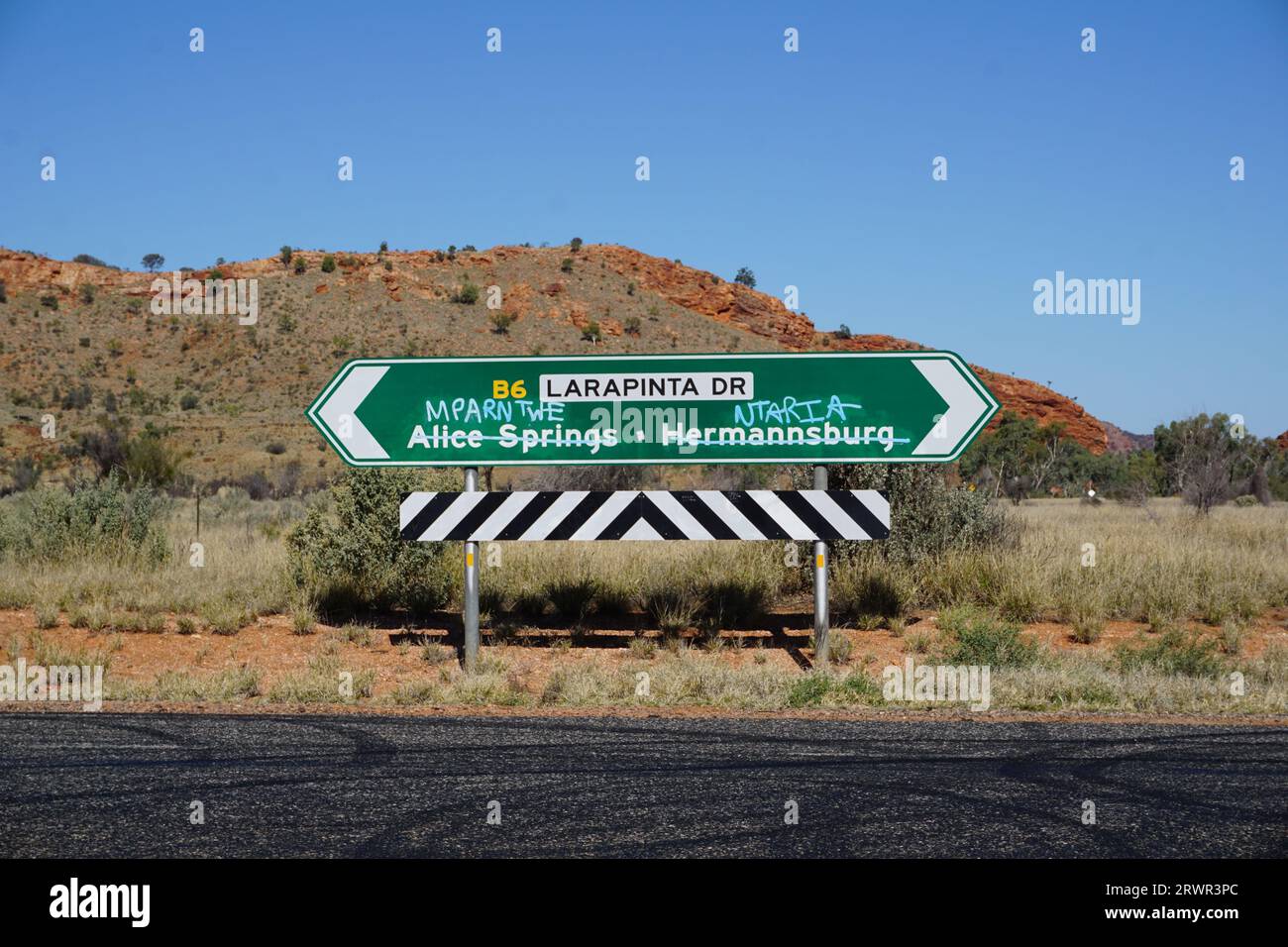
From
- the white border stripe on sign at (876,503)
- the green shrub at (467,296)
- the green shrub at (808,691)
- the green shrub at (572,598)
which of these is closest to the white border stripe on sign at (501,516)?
the green shrub at (572,598)

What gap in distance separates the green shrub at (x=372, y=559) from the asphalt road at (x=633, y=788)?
19.1ft

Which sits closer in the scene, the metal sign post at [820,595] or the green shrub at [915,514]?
the metal sign post at [820,595]

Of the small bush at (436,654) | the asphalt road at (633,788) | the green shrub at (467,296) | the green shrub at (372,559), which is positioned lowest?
the asphalt road at (633,788)

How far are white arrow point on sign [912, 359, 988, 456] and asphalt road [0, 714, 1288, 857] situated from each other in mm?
4091

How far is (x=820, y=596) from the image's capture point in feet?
40.1

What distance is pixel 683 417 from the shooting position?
1225cm

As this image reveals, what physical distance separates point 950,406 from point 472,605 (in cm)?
522

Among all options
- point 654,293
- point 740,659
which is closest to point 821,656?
point 740,659

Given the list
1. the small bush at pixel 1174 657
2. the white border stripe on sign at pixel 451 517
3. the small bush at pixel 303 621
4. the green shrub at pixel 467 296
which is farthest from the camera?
the green shrub at pixel 467 296

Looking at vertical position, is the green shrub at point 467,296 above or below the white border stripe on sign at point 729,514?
above

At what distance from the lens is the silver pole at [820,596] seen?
1202 cm

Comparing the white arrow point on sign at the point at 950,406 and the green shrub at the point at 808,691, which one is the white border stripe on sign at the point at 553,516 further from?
the white arrow point on sign at the point at 950,406
